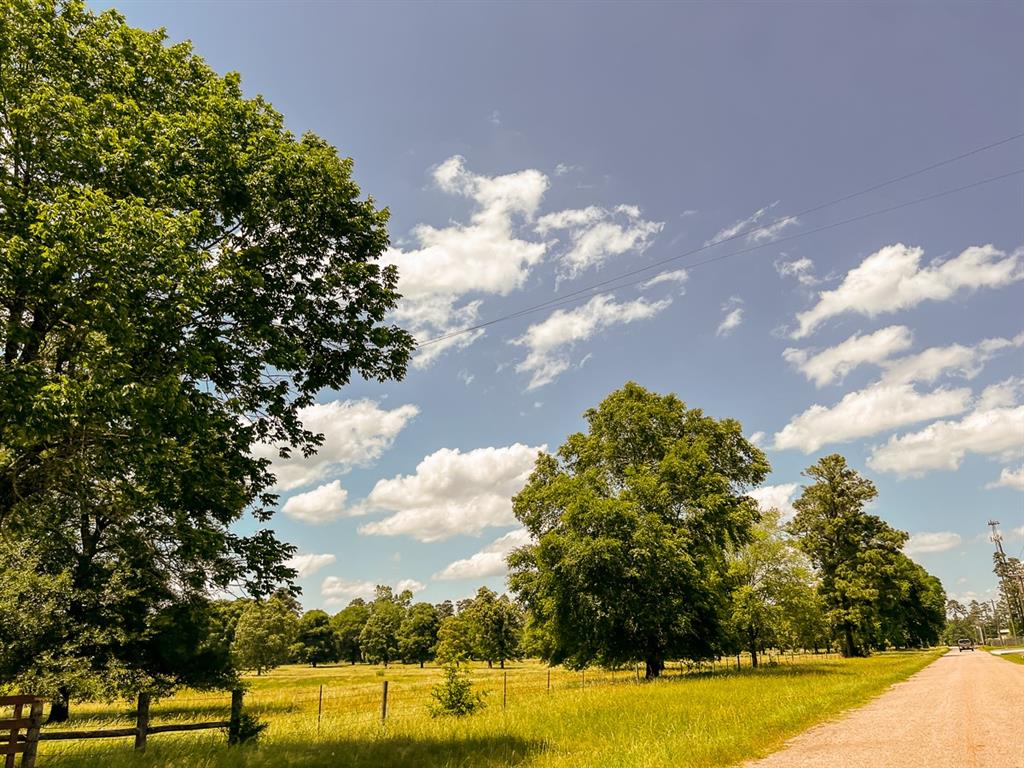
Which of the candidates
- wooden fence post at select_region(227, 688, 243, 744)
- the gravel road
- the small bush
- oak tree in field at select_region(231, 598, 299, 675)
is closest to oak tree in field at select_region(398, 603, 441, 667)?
oak tree in field at select_region(231, 598, 299, 675)

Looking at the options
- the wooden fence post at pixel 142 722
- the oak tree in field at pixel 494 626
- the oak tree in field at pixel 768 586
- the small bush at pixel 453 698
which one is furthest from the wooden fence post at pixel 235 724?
the oak tree in field at pixel 494 626

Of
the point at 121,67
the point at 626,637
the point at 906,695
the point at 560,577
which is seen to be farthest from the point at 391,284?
the point at 626,637

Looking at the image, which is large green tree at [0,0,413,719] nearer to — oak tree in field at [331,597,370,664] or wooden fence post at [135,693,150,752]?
wooden fence post at [135,693,150,752]

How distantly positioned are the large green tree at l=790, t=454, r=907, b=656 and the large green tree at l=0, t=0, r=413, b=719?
54.4 meters

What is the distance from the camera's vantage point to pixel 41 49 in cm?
1063

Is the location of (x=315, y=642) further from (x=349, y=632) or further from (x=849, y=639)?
(x=849, y=639)

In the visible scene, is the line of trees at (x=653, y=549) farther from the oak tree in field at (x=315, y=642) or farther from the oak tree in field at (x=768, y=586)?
the oak tree in field at (x=315, y=642)

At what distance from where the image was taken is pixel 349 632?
11488cm

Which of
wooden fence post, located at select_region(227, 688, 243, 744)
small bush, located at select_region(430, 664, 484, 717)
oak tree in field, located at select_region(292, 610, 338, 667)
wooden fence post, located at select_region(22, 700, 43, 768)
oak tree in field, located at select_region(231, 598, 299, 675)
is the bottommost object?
oak tree in field, located at select_region(292, 610, 338, 667)

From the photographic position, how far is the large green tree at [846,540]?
177ft

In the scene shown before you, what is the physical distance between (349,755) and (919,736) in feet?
40.6

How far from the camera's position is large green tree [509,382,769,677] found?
28.9m

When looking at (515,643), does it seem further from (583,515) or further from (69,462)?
(69,462)

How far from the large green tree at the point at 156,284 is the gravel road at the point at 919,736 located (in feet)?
38.1
